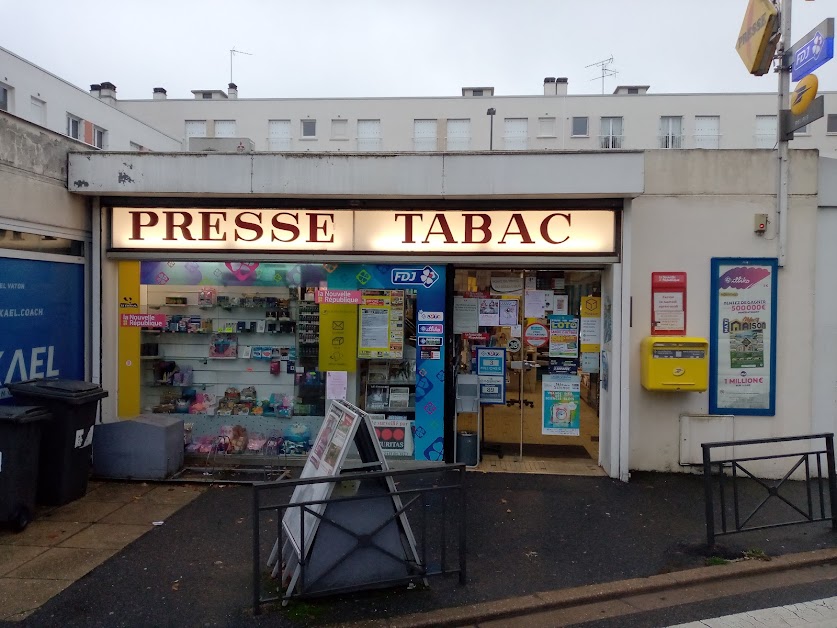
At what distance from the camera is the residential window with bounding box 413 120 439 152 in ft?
121

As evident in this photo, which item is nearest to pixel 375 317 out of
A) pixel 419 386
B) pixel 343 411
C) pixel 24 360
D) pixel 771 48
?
pixel 419 386

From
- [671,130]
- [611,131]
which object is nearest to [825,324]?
[611,131]

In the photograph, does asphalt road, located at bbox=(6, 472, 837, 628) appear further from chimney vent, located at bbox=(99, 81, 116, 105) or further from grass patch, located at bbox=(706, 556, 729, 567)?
chimney vent, located at bbox=(99, 81, 116, 105)

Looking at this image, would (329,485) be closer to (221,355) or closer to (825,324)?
(221,355)

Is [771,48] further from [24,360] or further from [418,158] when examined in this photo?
[24,360]

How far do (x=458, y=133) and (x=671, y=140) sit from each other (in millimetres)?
12091

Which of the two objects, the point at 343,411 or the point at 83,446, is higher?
the point at 343,411

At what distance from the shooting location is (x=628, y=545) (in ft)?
17.8

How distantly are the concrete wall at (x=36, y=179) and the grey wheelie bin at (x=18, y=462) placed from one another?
2.02 metres

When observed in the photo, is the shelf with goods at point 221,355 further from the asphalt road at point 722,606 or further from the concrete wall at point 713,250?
the asphalt road at point 722,606

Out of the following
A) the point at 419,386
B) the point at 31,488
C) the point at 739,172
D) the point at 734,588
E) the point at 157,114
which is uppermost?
the point at 157,114

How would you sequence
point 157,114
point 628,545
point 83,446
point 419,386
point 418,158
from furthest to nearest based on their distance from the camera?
point 157,114, point 419,386, point 418,158, point 83,446, point 628,545

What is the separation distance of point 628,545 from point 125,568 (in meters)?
4.10

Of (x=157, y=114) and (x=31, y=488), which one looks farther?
(x=157, y=114)
